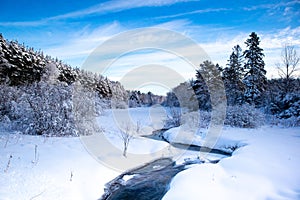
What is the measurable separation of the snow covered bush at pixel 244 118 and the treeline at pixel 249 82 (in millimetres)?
4044

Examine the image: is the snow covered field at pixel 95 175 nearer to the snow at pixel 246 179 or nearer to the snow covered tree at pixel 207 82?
the snow at pixel 246 179

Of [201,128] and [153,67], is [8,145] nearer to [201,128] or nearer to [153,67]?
[153,67]

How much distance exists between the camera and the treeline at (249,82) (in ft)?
83.4

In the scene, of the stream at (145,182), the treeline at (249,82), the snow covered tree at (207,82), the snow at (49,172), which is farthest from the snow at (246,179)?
the snow covered tree at (207,82)

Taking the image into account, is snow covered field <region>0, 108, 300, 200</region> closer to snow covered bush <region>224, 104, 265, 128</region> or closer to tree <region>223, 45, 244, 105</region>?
snow covered bush <region>224, 104, 265, 128</region>

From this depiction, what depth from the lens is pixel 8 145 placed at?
8.79 meters

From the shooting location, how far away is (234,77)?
28.2m

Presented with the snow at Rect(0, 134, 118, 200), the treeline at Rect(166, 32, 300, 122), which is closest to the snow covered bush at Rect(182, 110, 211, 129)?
the treeline at Rect(166, 32, 300, 122)

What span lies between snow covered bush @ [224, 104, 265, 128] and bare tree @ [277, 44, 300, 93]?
28.8 ft

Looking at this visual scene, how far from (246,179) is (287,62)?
23486mm

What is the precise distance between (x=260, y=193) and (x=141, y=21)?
40.4ft

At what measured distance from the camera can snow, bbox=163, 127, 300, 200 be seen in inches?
243

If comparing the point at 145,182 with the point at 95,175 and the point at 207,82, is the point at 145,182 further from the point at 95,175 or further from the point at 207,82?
the point at 207,82

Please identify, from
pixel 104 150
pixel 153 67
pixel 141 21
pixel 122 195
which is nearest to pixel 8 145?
pixel 104 150
